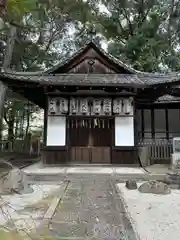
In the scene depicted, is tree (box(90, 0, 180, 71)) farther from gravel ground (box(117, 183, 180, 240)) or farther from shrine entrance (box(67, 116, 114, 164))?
gravel ground (box(117, 183, 180, 240))

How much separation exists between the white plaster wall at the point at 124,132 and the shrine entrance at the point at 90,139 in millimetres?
244

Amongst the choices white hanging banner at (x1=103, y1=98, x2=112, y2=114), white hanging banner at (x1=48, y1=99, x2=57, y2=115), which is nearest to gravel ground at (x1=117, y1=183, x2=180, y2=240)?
white hanging banner at (x1=103, y1=98, x2=112, y2=114)

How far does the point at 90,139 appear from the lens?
11773 mm

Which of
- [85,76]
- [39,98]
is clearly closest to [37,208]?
[85,76]

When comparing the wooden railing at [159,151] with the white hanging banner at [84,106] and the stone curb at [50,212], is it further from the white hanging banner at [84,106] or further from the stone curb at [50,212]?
the stone curb at [50,212]

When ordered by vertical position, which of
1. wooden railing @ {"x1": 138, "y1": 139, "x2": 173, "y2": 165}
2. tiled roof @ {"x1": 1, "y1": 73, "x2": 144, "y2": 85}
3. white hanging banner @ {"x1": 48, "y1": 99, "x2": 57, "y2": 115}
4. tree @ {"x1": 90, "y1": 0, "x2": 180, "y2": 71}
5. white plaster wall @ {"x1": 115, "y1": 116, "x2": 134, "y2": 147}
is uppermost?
tree @ {"x1": 90, "y1": 0, "x2": 180, "y2": 71}

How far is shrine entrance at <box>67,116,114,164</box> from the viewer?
11.6 meters

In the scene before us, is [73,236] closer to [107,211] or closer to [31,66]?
[107,211]

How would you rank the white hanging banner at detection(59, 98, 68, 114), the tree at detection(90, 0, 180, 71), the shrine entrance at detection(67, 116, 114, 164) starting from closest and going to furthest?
the white hanging banner at detection(59, 98, 68, 114)
the shrine entrance at detection(67, 116, 114, 164)
the tree at detection(90, 0, 180, 71)

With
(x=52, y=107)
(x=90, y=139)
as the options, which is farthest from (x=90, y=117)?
(x=52, y=107)

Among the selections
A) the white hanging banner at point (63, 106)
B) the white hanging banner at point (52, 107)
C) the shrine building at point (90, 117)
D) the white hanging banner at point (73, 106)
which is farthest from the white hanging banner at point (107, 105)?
the white hanging banner at point (52, 107)

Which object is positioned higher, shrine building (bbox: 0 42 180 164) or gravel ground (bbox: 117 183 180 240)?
shrine building (bbox: 0 42 180 164)

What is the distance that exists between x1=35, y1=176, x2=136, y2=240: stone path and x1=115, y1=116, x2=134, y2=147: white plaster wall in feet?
15.9

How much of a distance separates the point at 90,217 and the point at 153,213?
3.75 feet
